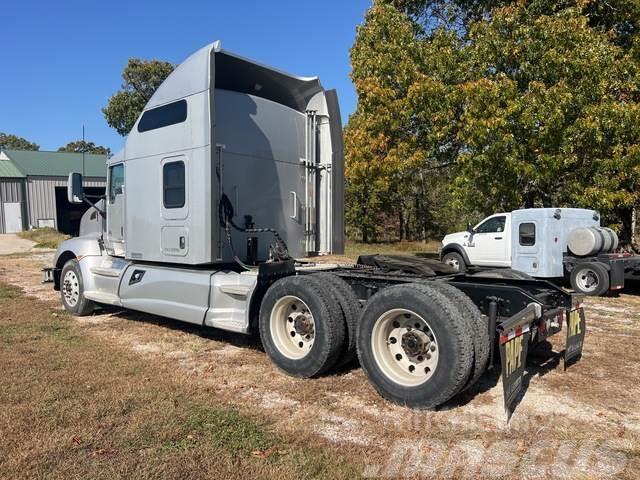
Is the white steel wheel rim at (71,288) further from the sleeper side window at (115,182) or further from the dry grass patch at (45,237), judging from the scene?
the dry grass patch at (45,237)

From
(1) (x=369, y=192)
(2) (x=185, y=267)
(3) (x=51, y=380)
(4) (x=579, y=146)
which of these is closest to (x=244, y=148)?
(2) (x=185, y=267)

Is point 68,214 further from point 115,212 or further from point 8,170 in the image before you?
point 8,170

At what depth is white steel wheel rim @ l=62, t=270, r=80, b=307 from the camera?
839 cm

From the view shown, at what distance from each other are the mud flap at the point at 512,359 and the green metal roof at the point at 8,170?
46531 millimetres

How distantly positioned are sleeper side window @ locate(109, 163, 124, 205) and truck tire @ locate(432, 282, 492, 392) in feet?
17.2

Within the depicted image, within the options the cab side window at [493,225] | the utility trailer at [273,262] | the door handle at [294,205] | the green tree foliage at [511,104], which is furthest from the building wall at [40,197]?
the door handle at [294,205]

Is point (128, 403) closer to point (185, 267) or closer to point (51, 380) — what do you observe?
point (51, 380)

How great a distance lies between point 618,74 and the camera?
13.5 meters

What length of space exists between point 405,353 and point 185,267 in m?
3.34

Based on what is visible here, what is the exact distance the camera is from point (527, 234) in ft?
39.0

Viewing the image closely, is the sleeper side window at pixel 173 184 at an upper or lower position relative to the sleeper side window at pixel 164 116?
lower

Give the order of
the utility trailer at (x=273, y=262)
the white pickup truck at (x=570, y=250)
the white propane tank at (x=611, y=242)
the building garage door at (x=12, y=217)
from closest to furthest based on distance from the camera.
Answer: the utility trailer at (x=273, y=262) → the white pickup truck at (x=570, y=250) → the white propane tank at (x=611, y=242) → the building garage door at (x=12, y=217)

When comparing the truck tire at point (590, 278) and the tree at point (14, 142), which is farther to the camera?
the tree at point (14, 142)

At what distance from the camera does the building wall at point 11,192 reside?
138 feet
